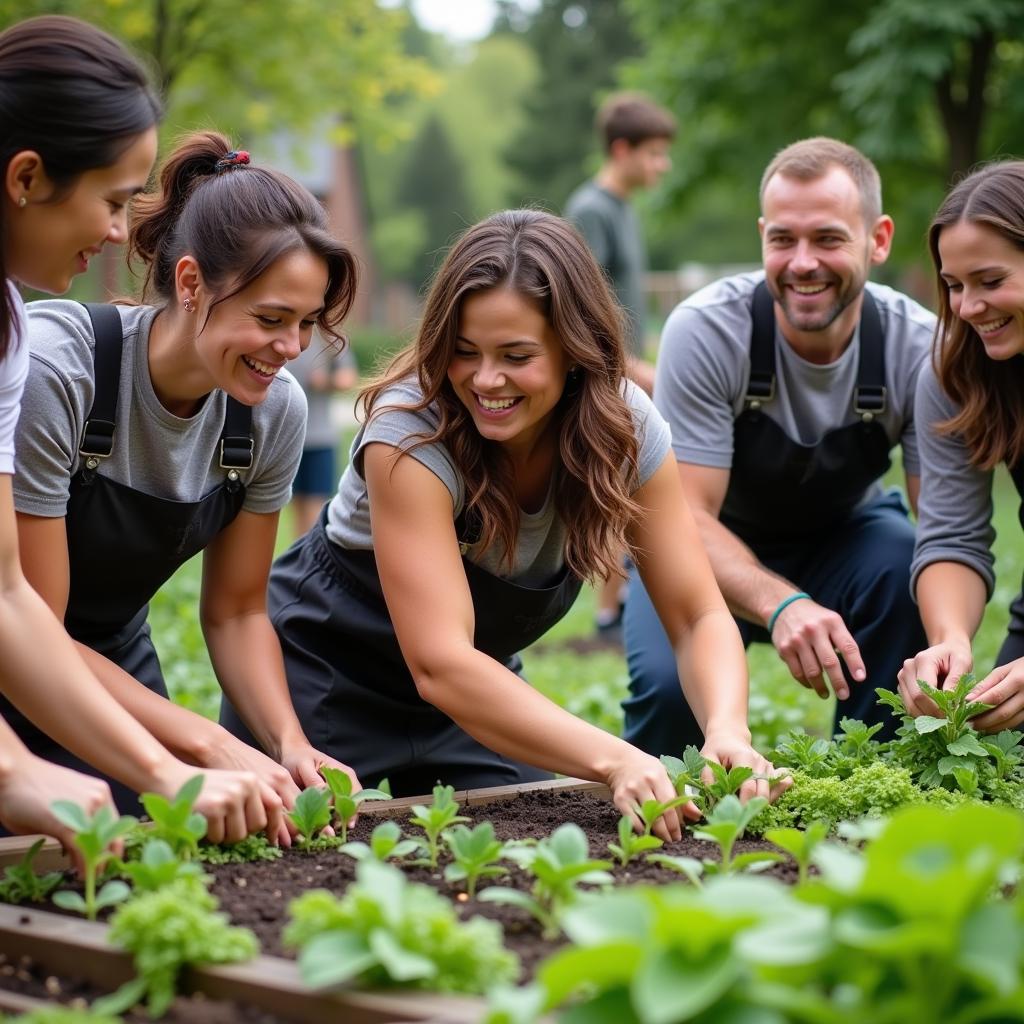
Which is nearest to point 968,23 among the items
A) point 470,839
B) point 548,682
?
point 548,682

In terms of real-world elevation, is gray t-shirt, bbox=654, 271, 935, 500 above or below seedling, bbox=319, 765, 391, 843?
above

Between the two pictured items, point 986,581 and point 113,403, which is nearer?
point 113,403

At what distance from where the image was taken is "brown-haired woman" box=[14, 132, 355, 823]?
3.02 meters

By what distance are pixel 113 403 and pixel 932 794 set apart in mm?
2023

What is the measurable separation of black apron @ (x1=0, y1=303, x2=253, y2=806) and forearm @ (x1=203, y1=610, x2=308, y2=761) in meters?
0.22

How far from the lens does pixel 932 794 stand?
10.0ft

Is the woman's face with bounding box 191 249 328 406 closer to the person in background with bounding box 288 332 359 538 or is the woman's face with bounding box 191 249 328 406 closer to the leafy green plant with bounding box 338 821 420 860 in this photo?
the leafy green plant with bounding box 338 821 420 860

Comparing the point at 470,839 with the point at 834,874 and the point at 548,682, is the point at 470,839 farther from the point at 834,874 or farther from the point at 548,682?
the point at 548,682

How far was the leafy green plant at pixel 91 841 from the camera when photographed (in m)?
2.25

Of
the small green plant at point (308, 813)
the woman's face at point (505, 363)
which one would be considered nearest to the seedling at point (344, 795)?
the small green plant at point (308, 813)

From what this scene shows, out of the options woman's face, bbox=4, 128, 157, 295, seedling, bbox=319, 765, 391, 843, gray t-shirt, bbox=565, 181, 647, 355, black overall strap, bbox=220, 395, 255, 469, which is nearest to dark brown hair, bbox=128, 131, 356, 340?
black overall strap, bbox=220, 395, 255, 469

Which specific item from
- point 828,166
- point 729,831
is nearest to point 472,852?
point 729,831

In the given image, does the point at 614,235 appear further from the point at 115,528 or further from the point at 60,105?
the point at 60,105

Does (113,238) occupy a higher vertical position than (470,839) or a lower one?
higher
